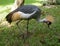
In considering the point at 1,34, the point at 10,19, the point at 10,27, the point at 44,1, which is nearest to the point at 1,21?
the point at 10,27

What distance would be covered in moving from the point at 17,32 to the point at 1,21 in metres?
1.89

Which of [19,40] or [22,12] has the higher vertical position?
[22,12]

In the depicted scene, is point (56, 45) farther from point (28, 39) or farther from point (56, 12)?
point (56, 12)

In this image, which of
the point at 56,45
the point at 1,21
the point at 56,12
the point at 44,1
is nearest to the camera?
the point at 56,45

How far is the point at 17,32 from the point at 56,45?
1.48 metres

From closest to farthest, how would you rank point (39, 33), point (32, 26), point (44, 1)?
1. point (39, 33)
2. point (32, 26)
3. point (44, 1)

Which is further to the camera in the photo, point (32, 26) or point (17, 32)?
point (32, 26)

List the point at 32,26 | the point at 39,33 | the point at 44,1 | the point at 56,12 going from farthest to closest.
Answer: the point at 44,1
the point at 56,12
the point at 32,26
the point at 39,33

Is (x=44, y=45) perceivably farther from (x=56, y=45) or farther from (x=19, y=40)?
(x=19, y=40)

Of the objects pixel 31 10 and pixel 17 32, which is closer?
pixel 31 10

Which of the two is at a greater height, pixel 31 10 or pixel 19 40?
pixel 31 10

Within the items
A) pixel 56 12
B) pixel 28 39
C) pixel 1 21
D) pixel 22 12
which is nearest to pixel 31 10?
pixel 22 12

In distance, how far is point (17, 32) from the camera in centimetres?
761

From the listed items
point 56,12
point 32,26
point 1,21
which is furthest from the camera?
point 56,12
